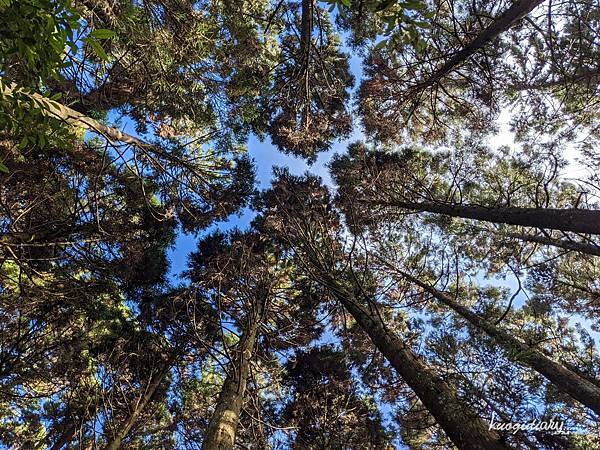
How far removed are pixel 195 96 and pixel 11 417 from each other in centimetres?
956

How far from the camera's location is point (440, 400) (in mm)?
3305

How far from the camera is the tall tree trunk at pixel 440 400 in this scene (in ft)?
9.39

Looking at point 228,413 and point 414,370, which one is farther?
point 228,413

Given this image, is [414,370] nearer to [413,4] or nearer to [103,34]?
[413,4]

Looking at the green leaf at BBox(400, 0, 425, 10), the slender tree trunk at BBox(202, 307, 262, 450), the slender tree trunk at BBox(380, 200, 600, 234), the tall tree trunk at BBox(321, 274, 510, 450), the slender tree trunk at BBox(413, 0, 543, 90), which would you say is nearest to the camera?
the green leaf at BBox(400, 0, 425, 10)

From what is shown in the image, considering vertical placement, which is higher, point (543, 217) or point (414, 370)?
point (543, 217)

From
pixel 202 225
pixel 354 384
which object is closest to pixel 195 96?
pixel 202 225

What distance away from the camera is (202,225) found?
29.7ft

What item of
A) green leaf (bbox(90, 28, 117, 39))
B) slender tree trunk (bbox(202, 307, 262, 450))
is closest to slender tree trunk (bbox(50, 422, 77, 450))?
slender tree trunk (bbox(202, 307, 262, 450))

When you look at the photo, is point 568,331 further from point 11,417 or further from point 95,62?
point 11,417

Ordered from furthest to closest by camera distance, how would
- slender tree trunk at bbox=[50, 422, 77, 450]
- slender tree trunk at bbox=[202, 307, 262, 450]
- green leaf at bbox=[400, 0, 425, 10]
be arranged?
slender tree trunk at bbox=[50, 422, 77, 450] → slender tree trunk at bbox=[202, 307, 262, 450] → green leaf at bbox=[400, 0, 425, 10]

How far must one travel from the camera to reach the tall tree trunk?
Result: 2.86m

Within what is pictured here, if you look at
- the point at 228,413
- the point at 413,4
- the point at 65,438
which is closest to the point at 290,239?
the point at 228,413

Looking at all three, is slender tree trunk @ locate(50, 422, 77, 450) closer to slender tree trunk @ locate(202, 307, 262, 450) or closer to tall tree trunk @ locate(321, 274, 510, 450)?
slender tree trunk @ locate(202, 307, 262, 450)
